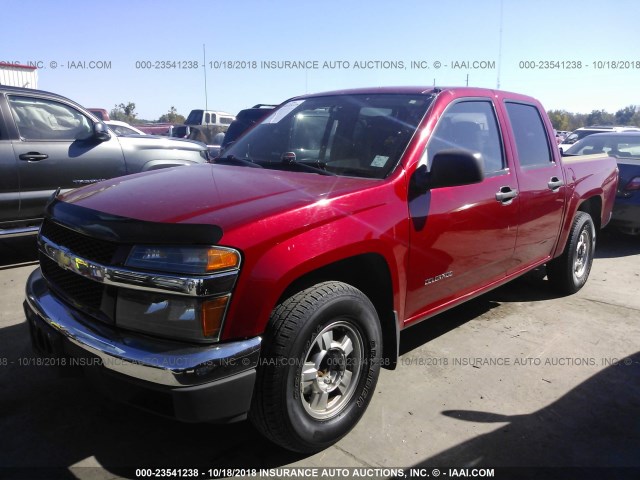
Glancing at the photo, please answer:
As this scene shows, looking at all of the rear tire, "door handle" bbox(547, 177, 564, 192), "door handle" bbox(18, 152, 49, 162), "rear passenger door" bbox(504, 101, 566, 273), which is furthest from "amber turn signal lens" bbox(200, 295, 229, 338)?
"door handle" bbox(18, 152, 49, 162)

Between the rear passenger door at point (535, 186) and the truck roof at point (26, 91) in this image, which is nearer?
the rear passenger door at point (535, 186)

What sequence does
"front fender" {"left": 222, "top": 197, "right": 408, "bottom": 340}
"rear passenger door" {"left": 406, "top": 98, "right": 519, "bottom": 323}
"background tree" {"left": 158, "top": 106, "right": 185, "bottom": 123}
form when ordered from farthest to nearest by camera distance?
"background tree" {"left": 158, "top": 106, "right": 185, "bottom": 123} → "rear passenger door" {"left": 406, "top": 98, "right": 519, "bottom": 323} → "front fender" {"left": 222, "top": 197, "right": 408, "bottom": 340}

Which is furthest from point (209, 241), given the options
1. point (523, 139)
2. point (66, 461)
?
point (523, 139)

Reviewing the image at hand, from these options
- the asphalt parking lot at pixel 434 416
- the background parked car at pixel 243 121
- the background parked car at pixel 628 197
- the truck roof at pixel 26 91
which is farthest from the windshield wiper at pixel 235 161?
the background parked car at pixel 243 121

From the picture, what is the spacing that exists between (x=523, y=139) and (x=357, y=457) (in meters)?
2.87

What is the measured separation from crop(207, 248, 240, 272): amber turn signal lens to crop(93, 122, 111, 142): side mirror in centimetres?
471

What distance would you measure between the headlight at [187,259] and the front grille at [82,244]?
18 centimetres

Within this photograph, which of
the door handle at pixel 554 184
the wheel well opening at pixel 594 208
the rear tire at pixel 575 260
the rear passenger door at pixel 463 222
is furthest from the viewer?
the wheel well opening at pixel 594 208

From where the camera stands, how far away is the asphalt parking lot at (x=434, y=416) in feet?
8.36

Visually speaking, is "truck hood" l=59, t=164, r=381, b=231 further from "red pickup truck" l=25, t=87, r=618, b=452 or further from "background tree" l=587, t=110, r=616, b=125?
"background tree" l=587, t=110, r=616, b=125

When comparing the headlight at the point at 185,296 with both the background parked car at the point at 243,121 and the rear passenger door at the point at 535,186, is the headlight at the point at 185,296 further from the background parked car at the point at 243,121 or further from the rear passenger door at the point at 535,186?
the background parked car at the point at 243,121

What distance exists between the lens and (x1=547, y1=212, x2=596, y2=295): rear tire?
194 inches

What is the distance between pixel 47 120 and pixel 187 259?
482cm

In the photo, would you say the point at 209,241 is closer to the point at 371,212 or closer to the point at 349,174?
the point at 371,212
